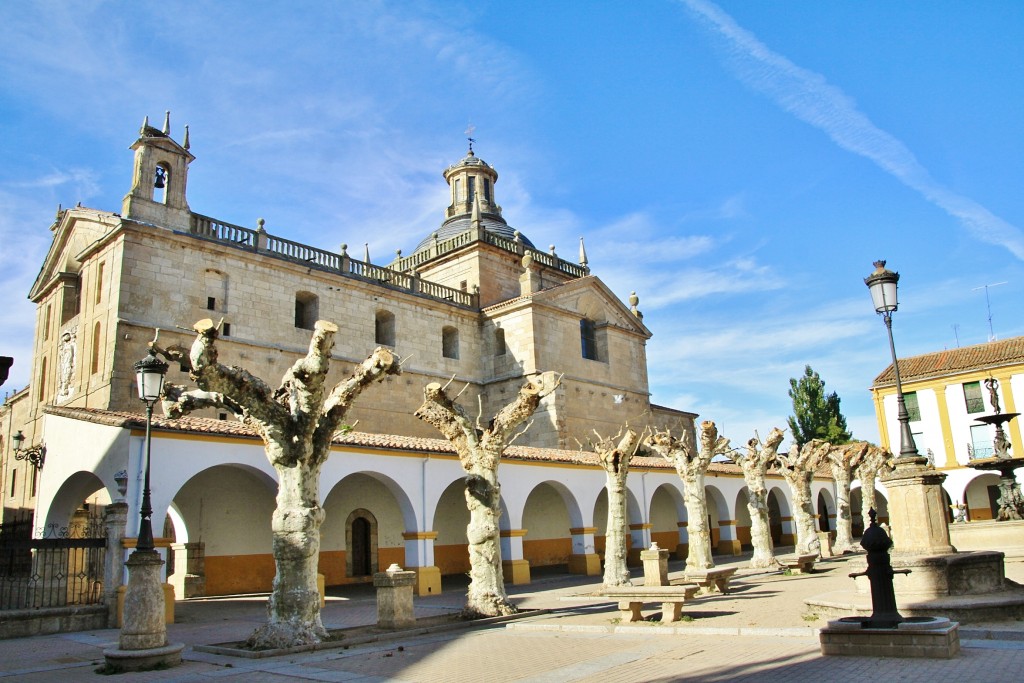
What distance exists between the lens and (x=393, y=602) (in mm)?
11719

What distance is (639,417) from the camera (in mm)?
34531

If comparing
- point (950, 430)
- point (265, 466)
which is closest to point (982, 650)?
point (265, 466)

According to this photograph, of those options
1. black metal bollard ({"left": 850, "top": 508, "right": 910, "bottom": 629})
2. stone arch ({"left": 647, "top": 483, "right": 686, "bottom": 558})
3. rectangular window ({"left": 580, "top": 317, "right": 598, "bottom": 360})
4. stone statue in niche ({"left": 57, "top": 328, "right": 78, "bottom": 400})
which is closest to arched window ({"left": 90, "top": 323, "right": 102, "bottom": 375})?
stone statue in niche ({"left": 57, "top": 328, "right": 78, "bottom": 400})

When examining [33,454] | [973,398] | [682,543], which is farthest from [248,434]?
[973,398]

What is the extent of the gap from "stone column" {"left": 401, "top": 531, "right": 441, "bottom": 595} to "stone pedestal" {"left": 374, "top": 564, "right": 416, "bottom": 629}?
6.25 meters

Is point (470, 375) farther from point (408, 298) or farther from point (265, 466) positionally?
point (265, 466)

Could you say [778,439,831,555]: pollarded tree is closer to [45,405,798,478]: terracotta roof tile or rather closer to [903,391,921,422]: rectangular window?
[45,405,798,478]: terracotta roof tile

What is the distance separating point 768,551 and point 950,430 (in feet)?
71.3

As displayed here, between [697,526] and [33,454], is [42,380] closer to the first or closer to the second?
[33,454]

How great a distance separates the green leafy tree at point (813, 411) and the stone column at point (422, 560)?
32.6 m

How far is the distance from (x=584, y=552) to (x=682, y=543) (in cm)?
689

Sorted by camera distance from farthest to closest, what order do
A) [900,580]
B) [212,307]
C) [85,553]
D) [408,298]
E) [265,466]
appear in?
[408,298] → [212,307] → [265,466] → [85,553] → [900,580]

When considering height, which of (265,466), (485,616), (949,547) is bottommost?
(485,616)

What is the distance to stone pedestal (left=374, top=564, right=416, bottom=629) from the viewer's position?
38.4 feet
